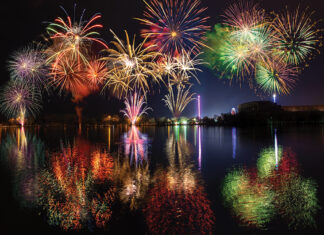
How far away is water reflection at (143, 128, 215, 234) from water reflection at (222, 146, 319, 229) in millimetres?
728

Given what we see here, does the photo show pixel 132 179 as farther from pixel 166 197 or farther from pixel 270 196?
pixel 270 196

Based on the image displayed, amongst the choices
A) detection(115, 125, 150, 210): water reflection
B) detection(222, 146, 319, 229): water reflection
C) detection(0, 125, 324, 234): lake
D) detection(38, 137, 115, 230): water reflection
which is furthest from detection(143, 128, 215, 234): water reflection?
detection(38, 137, 115, 230): water reflection

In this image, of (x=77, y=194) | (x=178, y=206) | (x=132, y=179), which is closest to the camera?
(x=178, y=206)

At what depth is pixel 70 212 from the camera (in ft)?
22.1

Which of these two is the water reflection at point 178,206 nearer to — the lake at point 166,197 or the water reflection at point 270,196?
the lake at point 166,197

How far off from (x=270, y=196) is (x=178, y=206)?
103 inches

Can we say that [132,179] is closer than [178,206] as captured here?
No

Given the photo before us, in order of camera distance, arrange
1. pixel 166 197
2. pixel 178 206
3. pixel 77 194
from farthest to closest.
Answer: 1. pixel 77 194
2. pixel 166 197
3. pixel 178 206

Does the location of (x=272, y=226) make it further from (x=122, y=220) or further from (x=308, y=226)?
(x=122, y=220)

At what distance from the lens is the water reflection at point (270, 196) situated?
20.2ft

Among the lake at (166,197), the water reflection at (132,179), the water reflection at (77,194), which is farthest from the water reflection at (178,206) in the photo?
the water reflection at (77,194)

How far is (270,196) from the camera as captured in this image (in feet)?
25.0

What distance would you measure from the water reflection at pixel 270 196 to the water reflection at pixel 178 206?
2.39 feet

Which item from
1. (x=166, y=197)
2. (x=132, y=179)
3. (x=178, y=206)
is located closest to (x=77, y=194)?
(x=132, y=179)
